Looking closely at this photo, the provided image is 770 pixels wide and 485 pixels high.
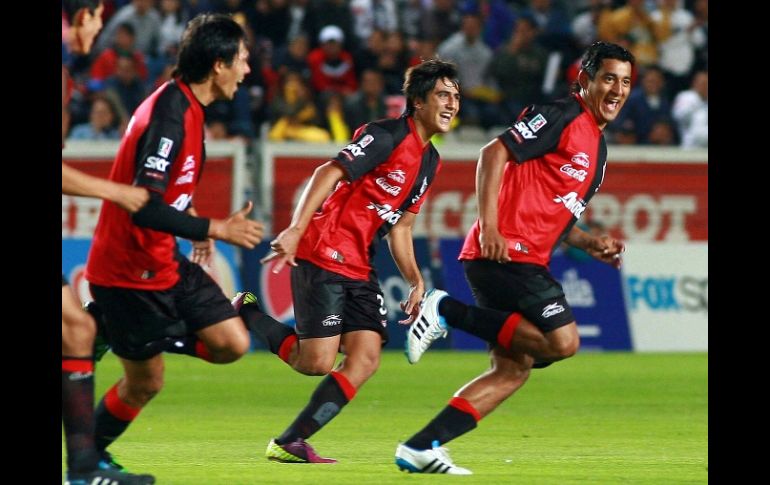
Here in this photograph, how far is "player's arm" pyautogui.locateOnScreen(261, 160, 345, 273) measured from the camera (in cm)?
746

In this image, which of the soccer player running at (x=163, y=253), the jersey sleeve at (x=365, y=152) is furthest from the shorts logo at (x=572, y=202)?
the soccer player running at (x=163, y=253)

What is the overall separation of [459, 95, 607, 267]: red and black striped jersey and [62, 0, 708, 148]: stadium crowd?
10.4 m

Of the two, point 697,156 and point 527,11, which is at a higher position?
point 527,11

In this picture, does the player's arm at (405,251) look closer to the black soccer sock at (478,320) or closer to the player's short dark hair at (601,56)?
the black soccer sock at (478,320)

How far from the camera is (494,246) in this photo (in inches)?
303

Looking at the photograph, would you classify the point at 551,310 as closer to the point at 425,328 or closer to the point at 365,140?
the point at 425,328

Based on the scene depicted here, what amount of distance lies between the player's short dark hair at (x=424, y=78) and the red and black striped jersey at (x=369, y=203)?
0.45ft

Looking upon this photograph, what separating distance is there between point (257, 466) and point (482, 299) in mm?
1539

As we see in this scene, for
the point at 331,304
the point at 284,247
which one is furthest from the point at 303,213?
the point at 331,304
